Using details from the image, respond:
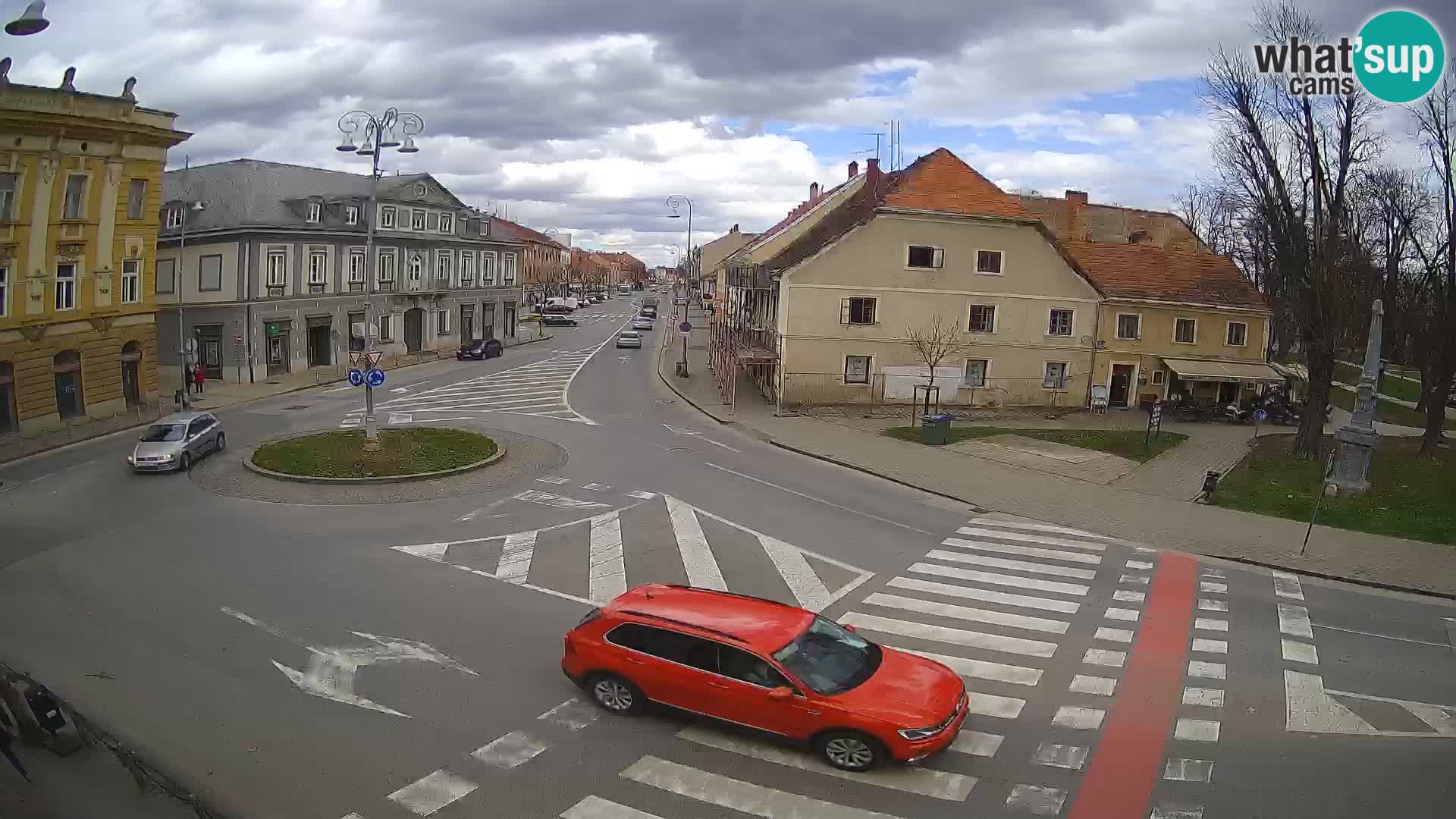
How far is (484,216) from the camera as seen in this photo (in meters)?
66.0

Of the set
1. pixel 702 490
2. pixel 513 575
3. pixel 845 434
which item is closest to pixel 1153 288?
pixel 845 434

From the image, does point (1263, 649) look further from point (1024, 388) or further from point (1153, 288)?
point (1153, 288)

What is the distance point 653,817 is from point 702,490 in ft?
46.2

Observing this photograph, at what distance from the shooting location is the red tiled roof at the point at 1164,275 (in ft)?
131

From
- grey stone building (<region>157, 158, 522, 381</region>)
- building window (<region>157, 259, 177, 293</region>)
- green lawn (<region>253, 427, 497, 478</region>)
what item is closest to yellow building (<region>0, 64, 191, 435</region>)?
grey stone building (<region>157, 158, 522, 381</region>)

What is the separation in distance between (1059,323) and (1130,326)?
342 cm

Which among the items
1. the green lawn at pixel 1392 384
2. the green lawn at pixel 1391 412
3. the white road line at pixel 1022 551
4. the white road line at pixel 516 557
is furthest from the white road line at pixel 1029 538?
the green lawn at pixel 1392 384

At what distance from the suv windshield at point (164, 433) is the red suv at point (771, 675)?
18.2 m

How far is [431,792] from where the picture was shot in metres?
8.98

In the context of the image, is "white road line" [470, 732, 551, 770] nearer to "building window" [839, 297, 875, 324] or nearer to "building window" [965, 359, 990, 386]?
"building window" [839, 297, 875, 324]

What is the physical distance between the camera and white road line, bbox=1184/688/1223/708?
11.4 meters

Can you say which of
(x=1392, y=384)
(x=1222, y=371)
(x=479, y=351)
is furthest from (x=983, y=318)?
(x=1392, y=384)

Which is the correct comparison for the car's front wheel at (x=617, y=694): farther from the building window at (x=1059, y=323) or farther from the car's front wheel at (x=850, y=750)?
the building window at (x=1059, y=323)

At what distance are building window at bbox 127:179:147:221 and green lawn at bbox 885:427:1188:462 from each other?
93.6ft
